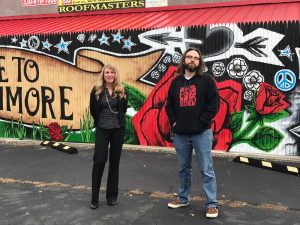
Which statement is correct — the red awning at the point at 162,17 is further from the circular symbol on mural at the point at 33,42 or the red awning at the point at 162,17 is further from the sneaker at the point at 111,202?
the sneaker at the point at 111,202

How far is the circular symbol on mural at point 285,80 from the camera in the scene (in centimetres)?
810

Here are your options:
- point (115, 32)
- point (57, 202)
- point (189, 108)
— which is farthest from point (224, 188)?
point (115, 32)

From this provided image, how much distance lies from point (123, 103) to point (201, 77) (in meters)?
1.13

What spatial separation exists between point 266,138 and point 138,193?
3.59 m

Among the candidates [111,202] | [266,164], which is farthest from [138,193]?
[266,164]

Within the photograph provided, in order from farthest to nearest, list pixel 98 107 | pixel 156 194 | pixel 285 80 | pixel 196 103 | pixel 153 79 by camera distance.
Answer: pixel 153 79 < pixel 285 80 < pixel 156 194 < pixel 98 107 < pixel 196 103

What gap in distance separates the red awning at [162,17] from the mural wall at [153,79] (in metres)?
0.35

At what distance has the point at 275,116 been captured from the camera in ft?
27.2

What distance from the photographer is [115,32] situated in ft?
30.8

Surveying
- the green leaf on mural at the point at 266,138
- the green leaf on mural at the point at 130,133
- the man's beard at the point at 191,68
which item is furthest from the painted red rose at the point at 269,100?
the man's beard at the point at 191,68

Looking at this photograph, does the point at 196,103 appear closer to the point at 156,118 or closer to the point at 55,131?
the point at 156,118

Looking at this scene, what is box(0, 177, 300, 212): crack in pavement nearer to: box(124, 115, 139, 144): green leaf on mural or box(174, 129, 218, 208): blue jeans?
box(174, 129, 218, 208): blue jeans

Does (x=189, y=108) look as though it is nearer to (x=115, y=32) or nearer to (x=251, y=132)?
(x=251, y=132)

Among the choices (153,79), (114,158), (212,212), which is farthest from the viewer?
(153,79)
